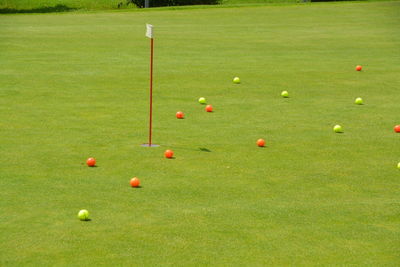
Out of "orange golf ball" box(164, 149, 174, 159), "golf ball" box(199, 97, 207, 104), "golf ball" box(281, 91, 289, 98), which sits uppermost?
"orange golf ball" box(164, 149, 174, 159)

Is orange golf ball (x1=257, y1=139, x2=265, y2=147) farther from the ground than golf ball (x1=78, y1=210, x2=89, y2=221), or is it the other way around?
golf ball (x1=78, y1=210, x2=89, y2=221)

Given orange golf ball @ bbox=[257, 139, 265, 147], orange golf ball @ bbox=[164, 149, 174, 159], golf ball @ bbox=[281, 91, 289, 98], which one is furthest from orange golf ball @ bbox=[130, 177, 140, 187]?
golf ball @ bbox=[281, 91, 289, 98]

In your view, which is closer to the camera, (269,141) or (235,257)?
(235,257)

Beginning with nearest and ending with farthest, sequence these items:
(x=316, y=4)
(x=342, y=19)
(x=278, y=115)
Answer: (x=278, y=115), (x=342, y=19), (x=316, y=4)

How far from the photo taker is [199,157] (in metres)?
11.8

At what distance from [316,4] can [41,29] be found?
55.4 ft

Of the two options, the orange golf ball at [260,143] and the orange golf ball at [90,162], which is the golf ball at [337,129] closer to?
the orange golf ball at [260,143]

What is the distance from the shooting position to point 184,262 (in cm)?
752

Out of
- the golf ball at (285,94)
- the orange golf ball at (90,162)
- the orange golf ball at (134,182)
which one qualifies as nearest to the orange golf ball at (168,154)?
the orange golf ball at (90,162)

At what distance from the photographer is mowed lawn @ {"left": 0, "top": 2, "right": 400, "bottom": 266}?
807cm

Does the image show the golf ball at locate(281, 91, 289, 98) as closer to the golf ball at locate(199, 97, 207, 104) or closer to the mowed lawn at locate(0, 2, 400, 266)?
the mowed lawn at locate(0, 2, 400, 266)

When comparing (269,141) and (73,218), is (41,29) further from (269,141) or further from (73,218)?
(73,218)

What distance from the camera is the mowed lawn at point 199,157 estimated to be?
8072 mm

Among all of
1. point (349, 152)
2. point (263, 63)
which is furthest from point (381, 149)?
point (263, 63)
